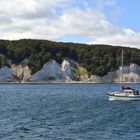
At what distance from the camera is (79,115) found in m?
55.2

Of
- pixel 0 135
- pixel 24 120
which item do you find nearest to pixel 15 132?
pixel 0 135

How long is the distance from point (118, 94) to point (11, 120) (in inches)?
1311

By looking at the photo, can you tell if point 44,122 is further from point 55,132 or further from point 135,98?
point 135,98

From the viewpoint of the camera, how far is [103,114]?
187 ft

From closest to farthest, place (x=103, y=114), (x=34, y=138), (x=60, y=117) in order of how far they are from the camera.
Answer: (x=34, y=138), (x=60, y=117), (x=103, y=114)

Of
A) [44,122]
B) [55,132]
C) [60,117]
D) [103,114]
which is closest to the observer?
[55,132]

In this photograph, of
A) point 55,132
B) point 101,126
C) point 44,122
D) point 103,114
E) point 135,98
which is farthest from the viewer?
point 135,98

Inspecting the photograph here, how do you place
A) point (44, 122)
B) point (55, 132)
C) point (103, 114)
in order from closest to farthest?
point (55, 132) < point (44, 122) < point (103, 114)

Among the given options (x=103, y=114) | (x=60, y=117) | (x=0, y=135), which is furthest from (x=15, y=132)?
(x=103, y=114)

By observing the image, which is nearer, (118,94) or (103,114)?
(103,114)

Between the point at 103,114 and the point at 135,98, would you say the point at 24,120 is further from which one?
the point at 135,98

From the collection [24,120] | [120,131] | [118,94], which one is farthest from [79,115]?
[118,94]

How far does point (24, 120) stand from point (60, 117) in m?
4.79

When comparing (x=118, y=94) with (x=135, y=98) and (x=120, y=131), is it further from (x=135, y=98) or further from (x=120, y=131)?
(x=120, y=131)
